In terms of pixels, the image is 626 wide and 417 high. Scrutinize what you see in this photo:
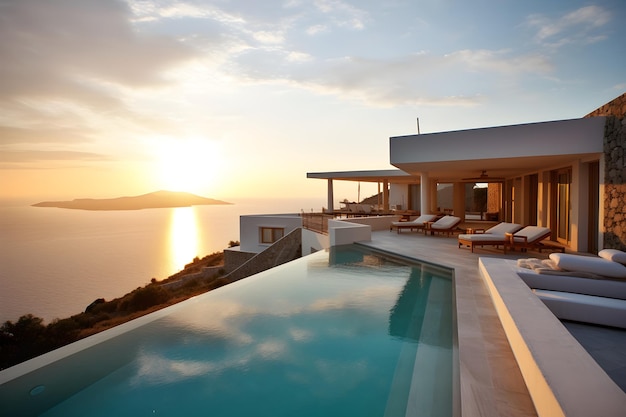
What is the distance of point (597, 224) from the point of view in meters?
9.39

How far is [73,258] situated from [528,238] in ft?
242

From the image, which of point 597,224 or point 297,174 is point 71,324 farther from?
point 597,224

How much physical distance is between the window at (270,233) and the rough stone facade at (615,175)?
18.1 meters

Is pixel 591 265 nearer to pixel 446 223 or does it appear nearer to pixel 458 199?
pixel 446 223

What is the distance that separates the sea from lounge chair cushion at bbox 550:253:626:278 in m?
18.5

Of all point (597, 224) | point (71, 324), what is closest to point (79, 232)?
point (71, 324)

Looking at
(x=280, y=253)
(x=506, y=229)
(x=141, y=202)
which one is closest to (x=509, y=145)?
(x=506, y=229)

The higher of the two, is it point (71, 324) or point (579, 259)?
point (579, 259)

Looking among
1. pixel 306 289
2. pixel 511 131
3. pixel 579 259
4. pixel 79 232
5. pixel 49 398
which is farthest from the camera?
pixel 79 232

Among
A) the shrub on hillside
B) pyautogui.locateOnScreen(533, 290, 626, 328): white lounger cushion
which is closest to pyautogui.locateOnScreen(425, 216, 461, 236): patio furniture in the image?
pyautogui.locateOnScreen(533, 290, 626, 328): white lounger cushion

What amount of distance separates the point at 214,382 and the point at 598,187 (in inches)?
415

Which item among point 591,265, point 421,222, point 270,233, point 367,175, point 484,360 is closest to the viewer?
point 484,360

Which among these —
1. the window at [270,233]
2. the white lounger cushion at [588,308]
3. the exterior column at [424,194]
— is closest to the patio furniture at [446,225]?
the exterior column at [424,194]

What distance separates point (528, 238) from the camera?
9250 millimetres
